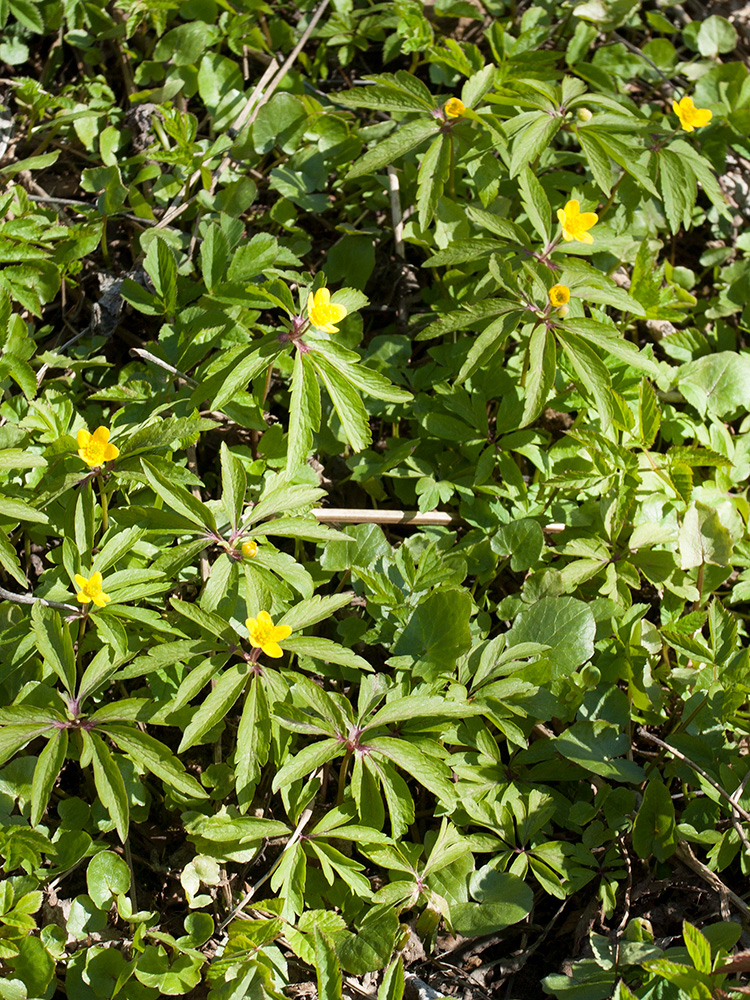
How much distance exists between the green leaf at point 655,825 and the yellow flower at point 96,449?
1.69 m

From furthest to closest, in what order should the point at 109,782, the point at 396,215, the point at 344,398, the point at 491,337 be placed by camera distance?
the point at 396,215 → the point at 491,337 → the point at 344,398 → the point at 109,782

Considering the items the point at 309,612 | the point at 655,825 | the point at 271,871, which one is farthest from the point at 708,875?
the point at 309,612

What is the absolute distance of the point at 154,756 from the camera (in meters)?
2.02

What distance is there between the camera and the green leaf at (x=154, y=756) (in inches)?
79.0

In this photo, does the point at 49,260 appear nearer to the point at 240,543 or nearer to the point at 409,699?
the point at 240,543

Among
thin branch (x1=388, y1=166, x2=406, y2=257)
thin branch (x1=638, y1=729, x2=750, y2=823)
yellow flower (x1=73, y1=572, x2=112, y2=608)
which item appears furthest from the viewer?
thin branch (x1=388, y1=166, x2=406, y2=257)

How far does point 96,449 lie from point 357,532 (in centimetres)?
80

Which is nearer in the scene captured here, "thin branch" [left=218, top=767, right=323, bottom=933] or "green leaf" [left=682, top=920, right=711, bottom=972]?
"green leaf" [left=682, top=920, right=711, bottom=972]

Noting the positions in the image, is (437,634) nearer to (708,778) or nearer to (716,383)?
(708,778)

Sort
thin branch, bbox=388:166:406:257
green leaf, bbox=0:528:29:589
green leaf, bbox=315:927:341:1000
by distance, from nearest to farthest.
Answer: green leaf, bbox=315:927:341:1000, green leaf, bbox=0:528:29:589, thin branch, bbox=388:166:406:257

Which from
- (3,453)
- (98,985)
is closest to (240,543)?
(3,453)

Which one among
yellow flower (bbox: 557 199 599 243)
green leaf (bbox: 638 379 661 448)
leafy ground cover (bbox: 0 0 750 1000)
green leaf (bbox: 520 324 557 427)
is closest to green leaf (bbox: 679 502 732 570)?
leafy ground cover (bbox: 0 0 750 1000)

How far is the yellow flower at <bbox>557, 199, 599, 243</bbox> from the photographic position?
2.58 meters

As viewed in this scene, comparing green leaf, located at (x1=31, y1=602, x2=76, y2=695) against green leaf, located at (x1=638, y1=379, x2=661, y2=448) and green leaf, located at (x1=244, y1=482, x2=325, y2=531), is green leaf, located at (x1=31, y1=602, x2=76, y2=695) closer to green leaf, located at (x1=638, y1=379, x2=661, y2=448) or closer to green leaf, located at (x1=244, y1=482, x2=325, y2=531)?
green leaf, located at (x1=244, y1=482, x2=325, y2=531)
